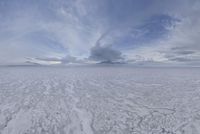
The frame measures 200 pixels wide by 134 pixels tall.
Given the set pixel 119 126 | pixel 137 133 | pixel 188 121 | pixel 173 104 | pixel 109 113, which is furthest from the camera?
pixel 173 104

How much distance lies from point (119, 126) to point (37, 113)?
3802 mm

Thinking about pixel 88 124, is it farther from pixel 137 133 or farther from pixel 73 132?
pixel 137 133

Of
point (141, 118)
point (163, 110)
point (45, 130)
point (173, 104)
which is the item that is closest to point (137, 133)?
point (141, 118)

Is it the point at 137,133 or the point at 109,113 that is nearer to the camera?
the point at 137,133

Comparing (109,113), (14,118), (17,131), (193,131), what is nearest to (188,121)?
(193,131)

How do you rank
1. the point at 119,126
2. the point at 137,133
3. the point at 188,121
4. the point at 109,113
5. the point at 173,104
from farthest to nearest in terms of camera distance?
the point at 173,104, the point at 109,113, the point at 188,121, the point at 119,126, the point at 137,133

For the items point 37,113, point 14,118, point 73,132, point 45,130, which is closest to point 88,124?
point 73,132

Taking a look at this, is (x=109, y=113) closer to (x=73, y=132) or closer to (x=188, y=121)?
(x=73, y=132)

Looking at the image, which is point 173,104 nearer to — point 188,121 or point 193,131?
point 188,121

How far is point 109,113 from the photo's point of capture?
6.16 metres

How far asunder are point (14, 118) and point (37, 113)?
907mm

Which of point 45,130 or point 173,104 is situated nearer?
point 45,130

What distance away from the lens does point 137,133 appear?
4.43 m

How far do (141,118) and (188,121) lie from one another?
180cm
